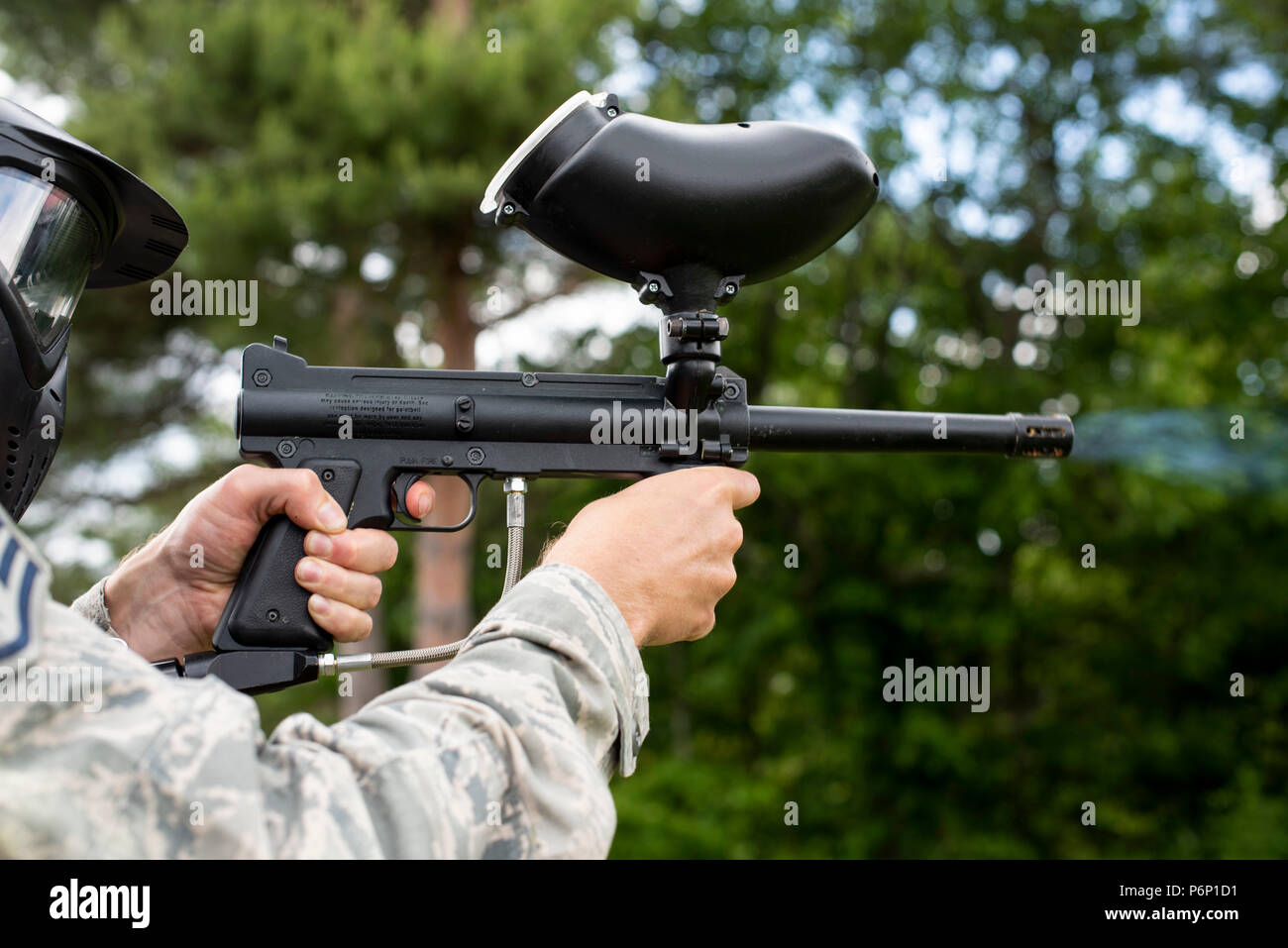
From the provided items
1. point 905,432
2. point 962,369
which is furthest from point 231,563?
point 962,369

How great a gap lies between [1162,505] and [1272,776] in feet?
8.84

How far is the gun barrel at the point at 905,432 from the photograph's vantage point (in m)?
2.06

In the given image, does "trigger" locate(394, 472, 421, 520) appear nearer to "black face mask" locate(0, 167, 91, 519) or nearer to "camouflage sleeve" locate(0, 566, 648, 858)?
"black face mask" locate(0, 167, 91, 519)

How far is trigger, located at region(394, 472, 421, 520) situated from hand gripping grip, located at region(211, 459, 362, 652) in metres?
0.19

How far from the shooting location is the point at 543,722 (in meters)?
1.18

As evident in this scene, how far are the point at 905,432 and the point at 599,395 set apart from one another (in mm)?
640

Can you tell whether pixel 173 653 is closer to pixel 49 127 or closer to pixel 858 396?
pixel 49 127

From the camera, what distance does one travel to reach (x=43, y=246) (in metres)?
1.64

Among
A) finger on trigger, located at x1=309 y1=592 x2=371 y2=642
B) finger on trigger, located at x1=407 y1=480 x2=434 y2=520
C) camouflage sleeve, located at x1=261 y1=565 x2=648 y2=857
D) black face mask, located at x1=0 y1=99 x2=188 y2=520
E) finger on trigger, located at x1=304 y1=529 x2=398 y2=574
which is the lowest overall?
camouflage sleeve, located at x1=261 y1=565 x2=648 y2=857

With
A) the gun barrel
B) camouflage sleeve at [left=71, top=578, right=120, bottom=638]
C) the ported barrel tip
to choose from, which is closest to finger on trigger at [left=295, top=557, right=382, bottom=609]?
camouflage sleeve at [left=71, top=578, right=120, bottom=638]

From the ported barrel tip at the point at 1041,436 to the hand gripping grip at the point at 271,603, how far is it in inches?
58.4

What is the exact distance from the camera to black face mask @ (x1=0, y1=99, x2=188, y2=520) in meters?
1.57

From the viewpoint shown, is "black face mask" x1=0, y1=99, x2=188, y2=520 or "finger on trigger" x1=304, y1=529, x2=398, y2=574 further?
"finger on trigger" x1=304, y1=529, x2=398, y2=574

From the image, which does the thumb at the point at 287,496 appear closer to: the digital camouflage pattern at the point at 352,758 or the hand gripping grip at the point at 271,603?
the hand gripping grip at the point at 271,603
